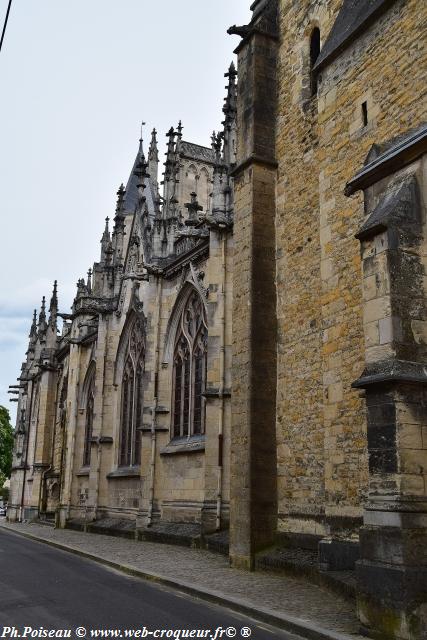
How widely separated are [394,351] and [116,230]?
19.2m

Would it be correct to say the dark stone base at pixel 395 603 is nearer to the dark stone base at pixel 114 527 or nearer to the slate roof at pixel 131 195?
the dark stone base at pixel 114 527

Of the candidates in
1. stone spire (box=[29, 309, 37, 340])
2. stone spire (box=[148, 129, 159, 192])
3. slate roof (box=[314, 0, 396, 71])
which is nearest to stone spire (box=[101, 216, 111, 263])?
stone spire (box=[148, 129, 159, 192])

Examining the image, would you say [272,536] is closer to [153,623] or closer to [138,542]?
[153,623]

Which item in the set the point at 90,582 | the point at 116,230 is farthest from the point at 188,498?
the point at 116,230

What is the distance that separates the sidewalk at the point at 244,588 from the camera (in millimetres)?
6797

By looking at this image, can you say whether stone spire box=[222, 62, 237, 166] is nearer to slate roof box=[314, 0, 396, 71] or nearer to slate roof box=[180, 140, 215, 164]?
slate roof box=[314, 0, 396, 71]

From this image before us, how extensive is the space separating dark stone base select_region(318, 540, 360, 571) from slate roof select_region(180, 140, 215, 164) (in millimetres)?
20771

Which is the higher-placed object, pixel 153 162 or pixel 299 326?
pixel 153 162

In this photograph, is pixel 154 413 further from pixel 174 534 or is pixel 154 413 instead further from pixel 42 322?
pixel 42 322

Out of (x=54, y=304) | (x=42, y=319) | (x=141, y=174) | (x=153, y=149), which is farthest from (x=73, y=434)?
(x=42, y=319)

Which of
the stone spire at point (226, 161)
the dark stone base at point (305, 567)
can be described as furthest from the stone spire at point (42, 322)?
the dark stone base at point (305, 567)

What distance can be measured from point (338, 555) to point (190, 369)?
9133 mm

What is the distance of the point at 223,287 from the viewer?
49.9 ft

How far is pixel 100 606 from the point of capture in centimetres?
778
